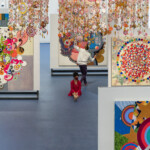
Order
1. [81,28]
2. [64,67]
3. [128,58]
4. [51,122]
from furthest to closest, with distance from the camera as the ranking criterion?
[64,67], [81,28], [128,58], [51,122]

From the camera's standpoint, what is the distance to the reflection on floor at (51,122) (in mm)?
7219

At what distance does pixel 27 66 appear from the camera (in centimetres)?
1060

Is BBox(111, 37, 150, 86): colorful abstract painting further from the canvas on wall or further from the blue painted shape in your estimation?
the blue painted shape

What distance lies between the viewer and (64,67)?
14.1m

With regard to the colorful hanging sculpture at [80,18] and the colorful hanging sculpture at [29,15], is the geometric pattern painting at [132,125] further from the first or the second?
the colorful hanging sculpture at [80,18]

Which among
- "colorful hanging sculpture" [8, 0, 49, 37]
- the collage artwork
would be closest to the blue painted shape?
"colorful hanging sculpture" [8, 0, 49, 37]

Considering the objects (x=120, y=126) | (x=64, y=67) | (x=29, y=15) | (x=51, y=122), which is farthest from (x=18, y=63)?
(x=120, y=126)

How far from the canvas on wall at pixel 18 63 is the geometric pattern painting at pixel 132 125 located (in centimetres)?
688

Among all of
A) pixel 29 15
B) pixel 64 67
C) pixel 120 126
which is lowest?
pixel 120 126

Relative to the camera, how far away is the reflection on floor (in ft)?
23.7

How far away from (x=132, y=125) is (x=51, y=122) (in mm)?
4751

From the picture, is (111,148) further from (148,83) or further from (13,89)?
(13,89)

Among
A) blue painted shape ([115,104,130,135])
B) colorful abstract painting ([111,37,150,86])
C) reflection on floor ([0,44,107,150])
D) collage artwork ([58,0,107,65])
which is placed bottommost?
reflection on floor ([0,44,107,150])

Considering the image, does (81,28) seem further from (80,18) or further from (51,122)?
(51,122)
